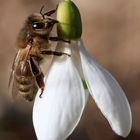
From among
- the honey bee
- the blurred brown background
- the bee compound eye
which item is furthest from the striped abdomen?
the blurred brown background

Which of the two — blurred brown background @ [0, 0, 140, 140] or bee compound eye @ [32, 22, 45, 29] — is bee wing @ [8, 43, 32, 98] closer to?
bee compound eye @ [32, 22, 45, 29]

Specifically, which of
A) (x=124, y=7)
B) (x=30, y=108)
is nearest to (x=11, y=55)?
(x=30, y=108)

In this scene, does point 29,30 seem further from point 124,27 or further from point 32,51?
point 124,27

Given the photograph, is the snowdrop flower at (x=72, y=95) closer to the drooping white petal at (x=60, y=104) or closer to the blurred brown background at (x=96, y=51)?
the drooping white petal at (x=60, y=104)

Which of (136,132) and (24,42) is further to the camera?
(136,132)

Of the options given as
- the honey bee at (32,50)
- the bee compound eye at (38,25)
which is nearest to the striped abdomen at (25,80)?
the honey bee at (32,50)
